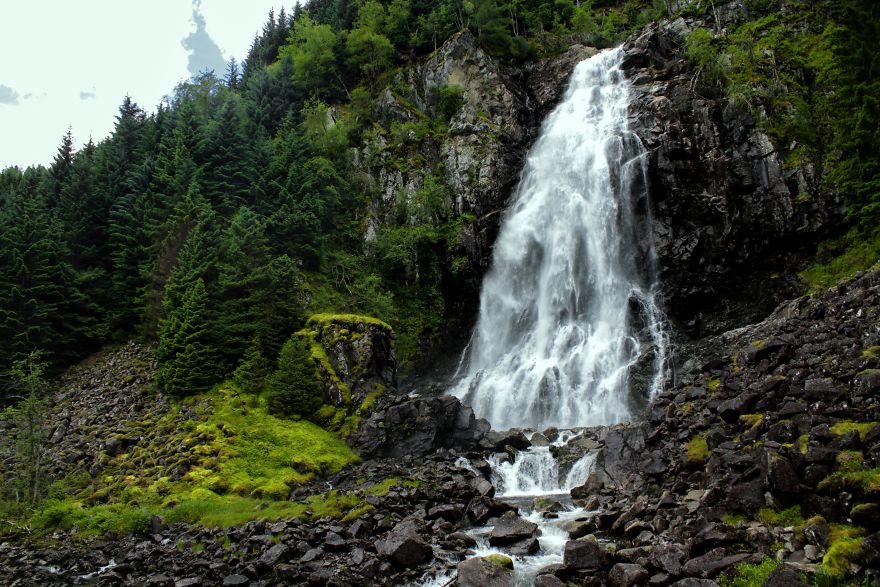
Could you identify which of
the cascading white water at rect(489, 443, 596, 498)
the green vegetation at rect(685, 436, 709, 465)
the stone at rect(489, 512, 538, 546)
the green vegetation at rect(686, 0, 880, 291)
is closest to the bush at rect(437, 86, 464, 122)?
the green vegetation at rect(686, 0, 880, 291)

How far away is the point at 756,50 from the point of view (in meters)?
40.6

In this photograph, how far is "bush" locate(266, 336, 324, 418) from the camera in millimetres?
26984

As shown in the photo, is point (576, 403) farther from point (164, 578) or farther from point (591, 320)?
point (164, 578)

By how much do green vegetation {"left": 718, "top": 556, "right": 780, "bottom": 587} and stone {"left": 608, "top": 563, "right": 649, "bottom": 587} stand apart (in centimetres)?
139

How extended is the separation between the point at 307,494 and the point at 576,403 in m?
15.6

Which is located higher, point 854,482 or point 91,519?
point 854,482

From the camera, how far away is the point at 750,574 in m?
8.66

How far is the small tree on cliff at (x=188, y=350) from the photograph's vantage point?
27828mm

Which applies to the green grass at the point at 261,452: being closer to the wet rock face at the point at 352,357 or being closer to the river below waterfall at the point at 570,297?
the wet rock face at the point at 352,357

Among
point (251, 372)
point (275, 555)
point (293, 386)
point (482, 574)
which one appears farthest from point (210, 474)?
point (482, 574)

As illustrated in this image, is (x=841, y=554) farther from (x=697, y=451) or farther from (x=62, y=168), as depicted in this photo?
(x=62, y=168)

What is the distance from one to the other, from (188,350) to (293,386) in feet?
20.7

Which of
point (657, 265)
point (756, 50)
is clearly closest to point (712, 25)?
point (756, 50)

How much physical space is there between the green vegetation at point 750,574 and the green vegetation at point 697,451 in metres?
6.88
